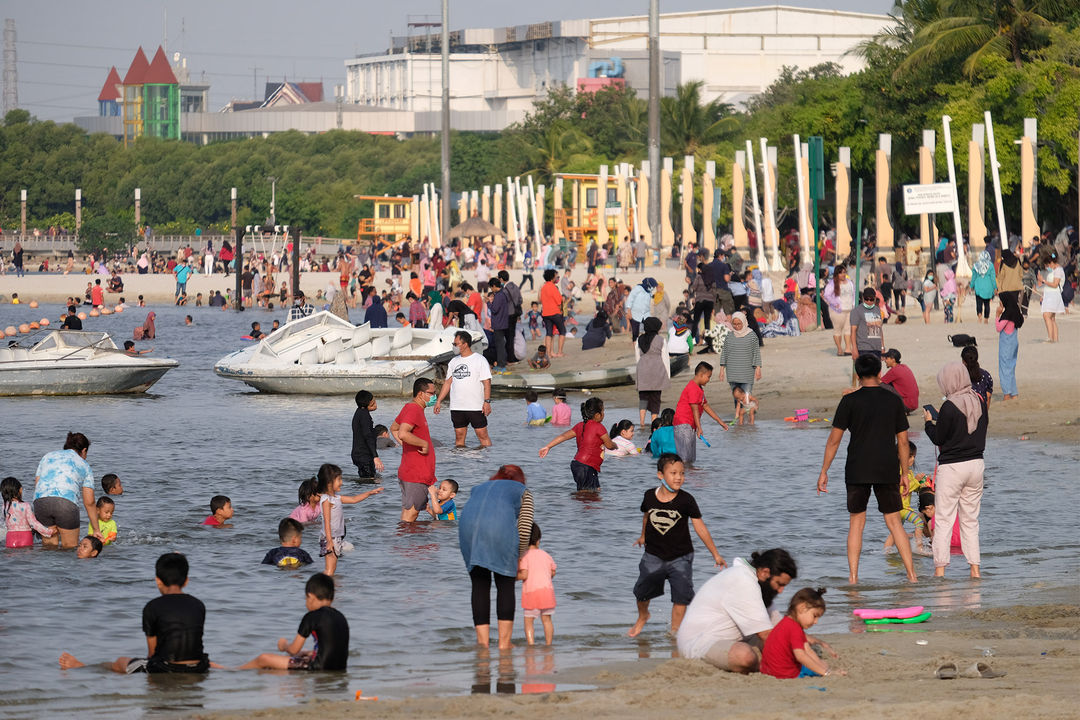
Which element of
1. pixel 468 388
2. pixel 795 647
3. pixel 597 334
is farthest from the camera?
pixel 597 334

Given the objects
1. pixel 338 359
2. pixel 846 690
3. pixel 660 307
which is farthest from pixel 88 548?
pixel 660 307

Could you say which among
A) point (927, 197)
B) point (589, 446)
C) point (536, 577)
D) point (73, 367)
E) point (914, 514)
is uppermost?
point (927, 197)

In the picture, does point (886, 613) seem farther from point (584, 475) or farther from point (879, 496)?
point (584, 475)

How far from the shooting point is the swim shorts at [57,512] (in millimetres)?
13789

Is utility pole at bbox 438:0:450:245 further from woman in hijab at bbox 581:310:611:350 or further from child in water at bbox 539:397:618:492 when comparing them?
child in water at bbox 539:397:618:492

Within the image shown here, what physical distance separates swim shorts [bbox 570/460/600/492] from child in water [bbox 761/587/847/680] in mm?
7653

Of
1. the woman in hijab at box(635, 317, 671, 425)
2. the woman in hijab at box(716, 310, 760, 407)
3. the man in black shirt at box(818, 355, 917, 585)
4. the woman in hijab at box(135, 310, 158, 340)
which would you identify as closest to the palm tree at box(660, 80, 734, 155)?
the woman in hijab at box(135, 310, 158, 340)

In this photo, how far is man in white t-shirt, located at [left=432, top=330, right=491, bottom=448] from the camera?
1844 centimetres

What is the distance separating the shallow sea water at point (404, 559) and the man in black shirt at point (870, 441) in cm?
69

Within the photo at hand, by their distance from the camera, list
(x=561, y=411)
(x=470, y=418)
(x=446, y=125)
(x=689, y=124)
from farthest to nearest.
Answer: (x=689, y=124)
(x=446, y=125)
(x=561, y=411)
(x=470, y=418)

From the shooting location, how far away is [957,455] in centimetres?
1152

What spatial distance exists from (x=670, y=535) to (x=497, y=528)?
116 centimetres

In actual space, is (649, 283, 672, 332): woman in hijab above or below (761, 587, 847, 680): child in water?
above

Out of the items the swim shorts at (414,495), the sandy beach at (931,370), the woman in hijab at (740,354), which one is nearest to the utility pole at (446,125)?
the sandy beach at (931,370)
